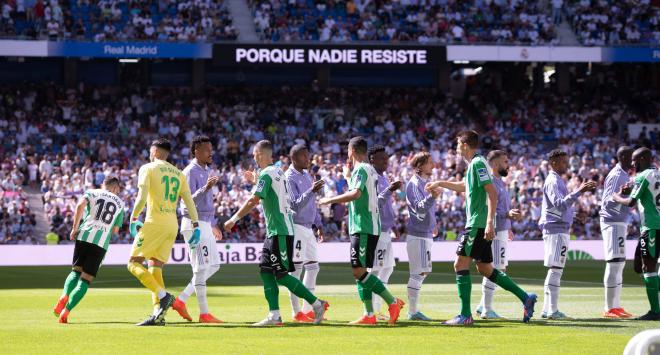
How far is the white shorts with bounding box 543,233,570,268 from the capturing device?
54.7ft

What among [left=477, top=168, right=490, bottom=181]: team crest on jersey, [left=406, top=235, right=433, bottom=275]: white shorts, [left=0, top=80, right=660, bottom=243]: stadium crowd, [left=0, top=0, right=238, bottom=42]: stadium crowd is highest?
[left=0, top=0, right=238, bottom=42]: stadium crowd

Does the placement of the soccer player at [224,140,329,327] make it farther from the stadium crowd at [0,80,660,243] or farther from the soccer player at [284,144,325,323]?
the stadium crowd at [0,80,660,243]

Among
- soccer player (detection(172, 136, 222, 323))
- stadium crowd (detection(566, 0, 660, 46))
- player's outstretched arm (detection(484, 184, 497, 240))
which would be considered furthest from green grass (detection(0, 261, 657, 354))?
stadium crowd (detection(566, 0, 660, 46))

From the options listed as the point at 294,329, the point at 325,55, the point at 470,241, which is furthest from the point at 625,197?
the point at 325,55

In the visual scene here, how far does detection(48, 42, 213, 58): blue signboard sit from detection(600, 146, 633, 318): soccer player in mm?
32607

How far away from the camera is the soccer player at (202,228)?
15688 mm

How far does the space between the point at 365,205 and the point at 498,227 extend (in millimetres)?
3110

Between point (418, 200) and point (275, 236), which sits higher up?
point (418, 200)

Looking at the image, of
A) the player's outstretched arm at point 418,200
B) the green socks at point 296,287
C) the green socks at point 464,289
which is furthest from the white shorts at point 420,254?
the green socks at point 296,287

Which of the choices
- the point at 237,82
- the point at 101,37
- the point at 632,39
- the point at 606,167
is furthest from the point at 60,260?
the point at 632,39

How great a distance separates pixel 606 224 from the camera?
1695 centimetres

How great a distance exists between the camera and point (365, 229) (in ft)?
49.4

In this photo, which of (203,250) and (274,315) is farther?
(203,250)

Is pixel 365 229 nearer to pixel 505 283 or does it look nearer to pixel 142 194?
pixel 505 283
